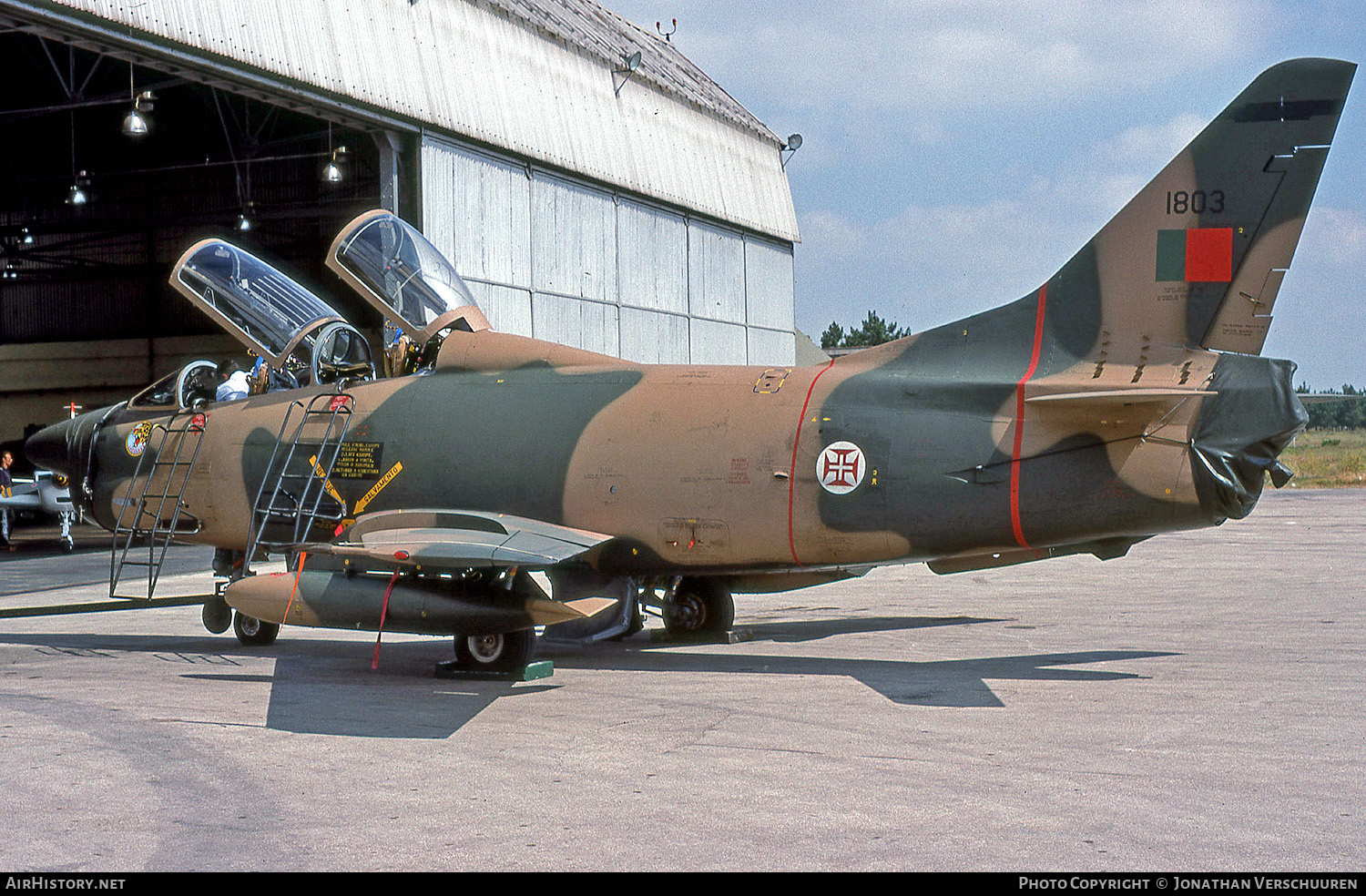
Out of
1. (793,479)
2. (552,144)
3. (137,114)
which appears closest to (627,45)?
(552,144)

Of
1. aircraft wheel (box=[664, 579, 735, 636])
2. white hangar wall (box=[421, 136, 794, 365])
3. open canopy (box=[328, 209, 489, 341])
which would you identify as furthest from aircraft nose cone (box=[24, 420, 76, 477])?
white hangar wall (box=[421, 136, 794, 365])

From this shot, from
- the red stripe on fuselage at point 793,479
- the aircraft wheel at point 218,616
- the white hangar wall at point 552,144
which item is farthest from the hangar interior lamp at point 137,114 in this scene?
the red stripe on fuselage at point 793,479

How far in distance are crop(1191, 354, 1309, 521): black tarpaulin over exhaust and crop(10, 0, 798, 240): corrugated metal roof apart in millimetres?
13356

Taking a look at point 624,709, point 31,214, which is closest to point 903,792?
point 624,709

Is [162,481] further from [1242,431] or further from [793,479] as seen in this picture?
[1242,431]

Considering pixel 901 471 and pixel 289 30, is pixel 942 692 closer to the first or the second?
pixel 901 471

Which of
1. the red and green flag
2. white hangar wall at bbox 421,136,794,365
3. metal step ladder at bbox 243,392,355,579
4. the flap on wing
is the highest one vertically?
white hangar wall at bbox 421,136,794,365

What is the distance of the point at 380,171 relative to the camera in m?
22.6

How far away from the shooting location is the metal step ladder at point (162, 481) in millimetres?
11719

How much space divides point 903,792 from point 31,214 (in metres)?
38.3

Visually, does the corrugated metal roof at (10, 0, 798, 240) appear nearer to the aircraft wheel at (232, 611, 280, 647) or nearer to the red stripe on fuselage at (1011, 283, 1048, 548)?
the aircraft wheel at (232, 611, 280, 647)

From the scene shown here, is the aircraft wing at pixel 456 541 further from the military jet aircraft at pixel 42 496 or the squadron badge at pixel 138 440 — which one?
the military jet aircraft at pixel 42 496

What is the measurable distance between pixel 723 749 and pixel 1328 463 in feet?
207

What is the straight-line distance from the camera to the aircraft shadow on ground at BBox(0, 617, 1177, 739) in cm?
823
